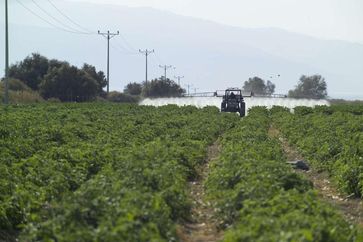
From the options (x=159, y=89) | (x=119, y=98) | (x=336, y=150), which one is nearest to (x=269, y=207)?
(x=336, y=150)

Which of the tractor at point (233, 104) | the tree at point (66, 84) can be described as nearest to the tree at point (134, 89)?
the tree at point (66, 84)

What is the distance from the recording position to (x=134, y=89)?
135875mm

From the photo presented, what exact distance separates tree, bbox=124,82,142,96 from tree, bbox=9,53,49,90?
4789 centimetres

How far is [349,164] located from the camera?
1384 cm

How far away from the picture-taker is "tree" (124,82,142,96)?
442 feet

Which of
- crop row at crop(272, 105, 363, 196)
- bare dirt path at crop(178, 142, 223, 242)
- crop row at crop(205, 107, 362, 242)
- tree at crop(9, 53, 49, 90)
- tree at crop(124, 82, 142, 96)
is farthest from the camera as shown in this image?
tree at crop(124, 82, 142, 96)

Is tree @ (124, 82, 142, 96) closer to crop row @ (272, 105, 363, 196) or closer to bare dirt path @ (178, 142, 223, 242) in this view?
crop row @ (272, 105, 363, 196)

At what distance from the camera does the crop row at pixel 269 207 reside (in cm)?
647

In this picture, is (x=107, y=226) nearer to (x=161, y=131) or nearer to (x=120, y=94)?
(x=161, y=131)

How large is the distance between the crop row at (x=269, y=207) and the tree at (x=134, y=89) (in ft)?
402

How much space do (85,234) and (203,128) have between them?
1848 centimetres

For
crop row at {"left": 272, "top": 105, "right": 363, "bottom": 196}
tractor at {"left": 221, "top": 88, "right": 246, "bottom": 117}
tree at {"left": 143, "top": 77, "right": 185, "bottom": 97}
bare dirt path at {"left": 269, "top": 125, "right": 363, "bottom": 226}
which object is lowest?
bare dirt path at {"left": 269, "top": 125, "right": 363, "bottom": 226}

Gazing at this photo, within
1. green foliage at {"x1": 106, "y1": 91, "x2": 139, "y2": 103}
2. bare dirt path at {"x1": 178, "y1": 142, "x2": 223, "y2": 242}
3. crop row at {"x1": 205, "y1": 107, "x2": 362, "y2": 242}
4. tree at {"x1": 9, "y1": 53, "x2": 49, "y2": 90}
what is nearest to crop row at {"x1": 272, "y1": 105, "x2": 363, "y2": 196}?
crop row at {"x1": 205, "y1": 107, "x2": 362, "y2": 242}

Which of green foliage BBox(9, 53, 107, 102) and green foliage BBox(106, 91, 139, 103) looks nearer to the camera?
green foliage BBox(9, 53, 107, 102)
